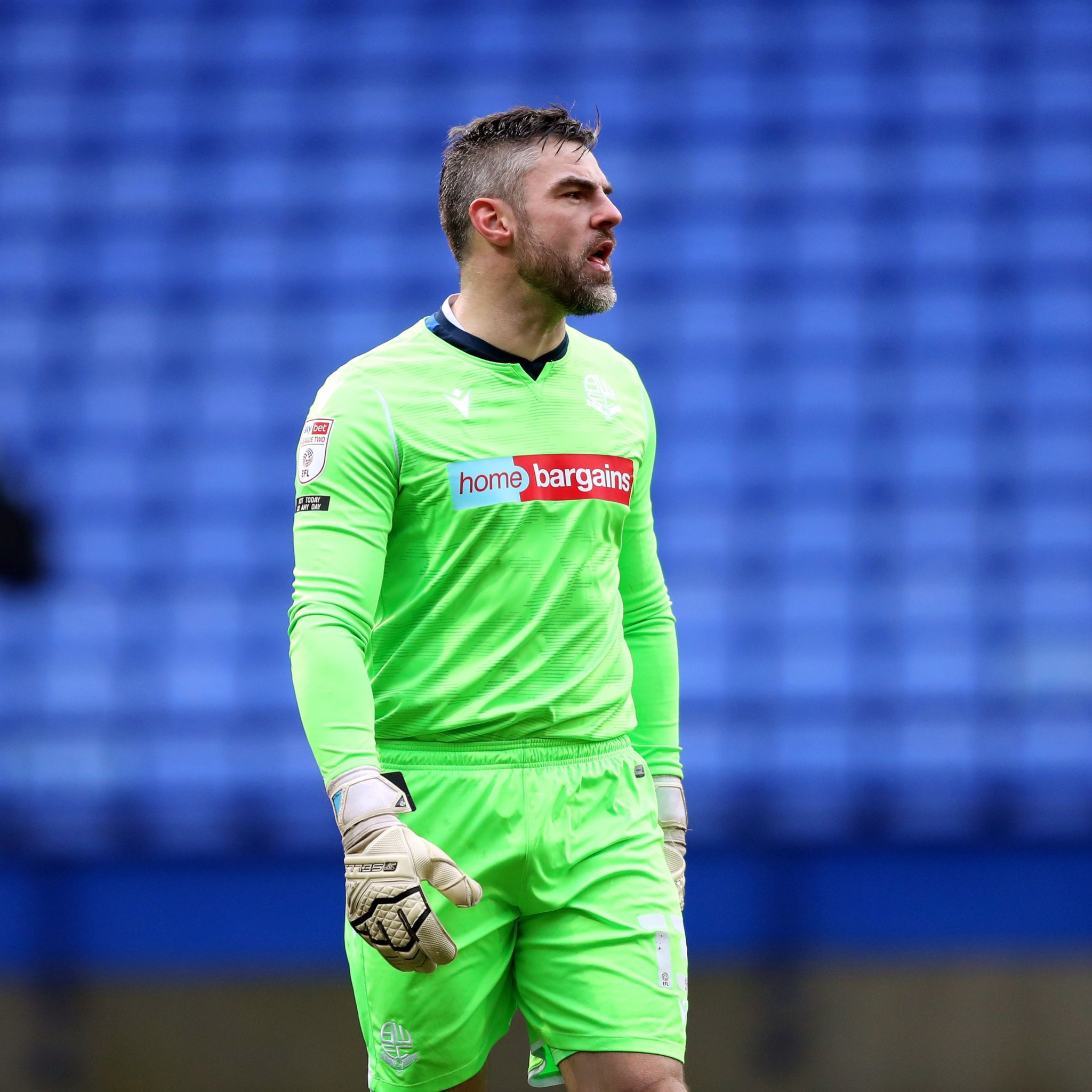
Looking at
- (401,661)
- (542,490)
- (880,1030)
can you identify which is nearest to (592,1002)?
(401,661)

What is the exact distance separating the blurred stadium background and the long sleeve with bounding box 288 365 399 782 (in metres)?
6.27

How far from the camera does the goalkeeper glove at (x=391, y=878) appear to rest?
2.14 meters

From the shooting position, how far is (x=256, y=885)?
568 cm

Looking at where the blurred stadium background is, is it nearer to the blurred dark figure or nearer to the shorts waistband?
the blurred dark figure

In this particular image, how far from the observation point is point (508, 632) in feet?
8.15

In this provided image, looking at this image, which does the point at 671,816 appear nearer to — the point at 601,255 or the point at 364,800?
the point at 364,800

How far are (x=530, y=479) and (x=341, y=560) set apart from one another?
35 cm

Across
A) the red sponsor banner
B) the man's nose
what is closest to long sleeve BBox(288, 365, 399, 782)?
the red sponsor banner

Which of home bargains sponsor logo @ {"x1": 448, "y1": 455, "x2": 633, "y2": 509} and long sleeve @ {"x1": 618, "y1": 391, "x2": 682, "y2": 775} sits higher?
home bargains sponsor logo @ {"x1": 448, "y1": 455, "x2": 633, "y2": 509}

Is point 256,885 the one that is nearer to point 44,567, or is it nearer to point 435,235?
point 44,567

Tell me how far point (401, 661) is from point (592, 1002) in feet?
2.04

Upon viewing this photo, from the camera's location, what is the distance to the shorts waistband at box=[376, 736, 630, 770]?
8.16 feet

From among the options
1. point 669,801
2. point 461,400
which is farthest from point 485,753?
point 461,400

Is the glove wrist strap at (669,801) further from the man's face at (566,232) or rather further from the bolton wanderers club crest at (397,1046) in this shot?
the man's face at (566,232)
